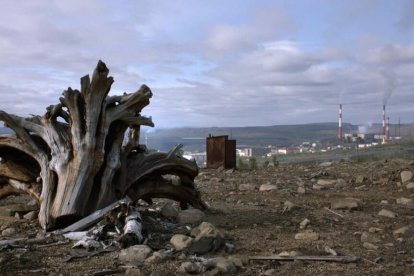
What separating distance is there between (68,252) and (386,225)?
4.09 metres

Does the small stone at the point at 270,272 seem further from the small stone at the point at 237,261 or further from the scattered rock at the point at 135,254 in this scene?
the scattered rock at the point at 135,254

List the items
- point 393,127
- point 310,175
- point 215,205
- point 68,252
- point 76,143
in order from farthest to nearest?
point 393,127 → point 310,175 → point 215,205 → point 76,143 → point 68,252

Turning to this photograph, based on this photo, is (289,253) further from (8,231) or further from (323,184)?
(323,184)

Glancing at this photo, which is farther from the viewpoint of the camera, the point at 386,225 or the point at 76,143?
the point at 386,225

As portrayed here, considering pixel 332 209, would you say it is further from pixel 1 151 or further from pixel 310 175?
pixel 310 175

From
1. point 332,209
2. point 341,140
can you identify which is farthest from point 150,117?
point 341,140

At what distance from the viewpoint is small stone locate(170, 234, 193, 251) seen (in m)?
5.20

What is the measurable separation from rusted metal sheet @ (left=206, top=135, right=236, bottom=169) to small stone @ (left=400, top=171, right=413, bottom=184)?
21.7 feet

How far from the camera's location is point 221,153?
17.6 meters

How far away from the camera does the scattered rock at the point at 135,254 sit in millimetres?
4773

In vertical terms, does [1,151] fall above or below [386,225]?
above

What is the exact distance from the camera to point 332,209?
8258 millimetres

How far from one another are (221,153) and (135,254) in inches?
505

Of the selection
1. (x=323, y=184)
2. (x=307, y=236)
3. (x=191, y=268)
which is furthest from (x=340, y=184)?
(x=191, y=268)
